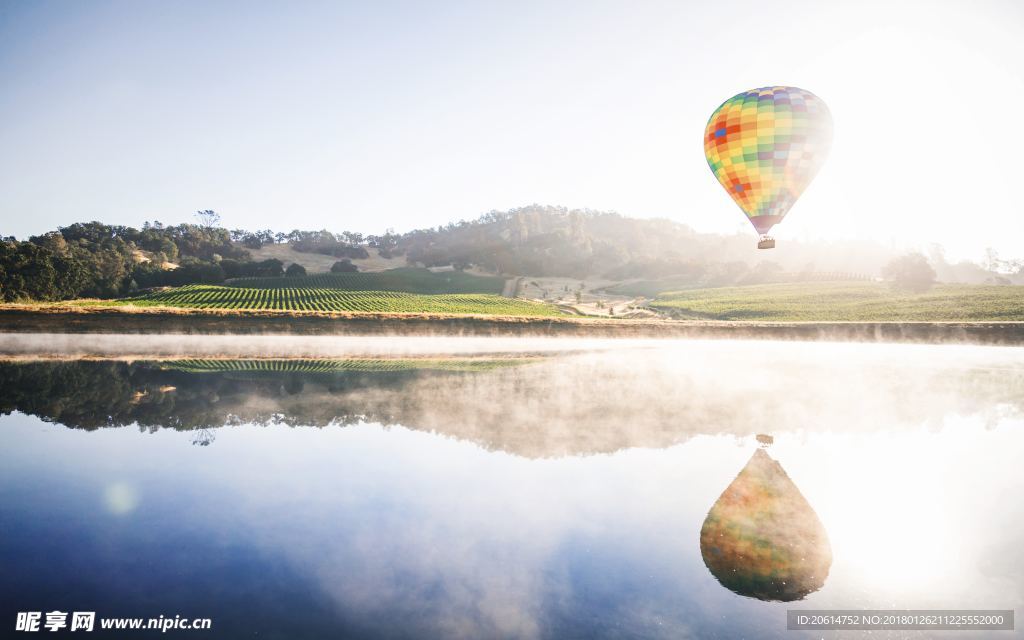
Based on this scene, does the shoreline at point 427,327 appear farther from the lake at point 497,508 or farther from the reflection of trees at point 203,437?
the reflection of trees at point 203,437

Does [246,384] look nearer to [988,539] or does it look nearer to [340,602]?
[340,602]

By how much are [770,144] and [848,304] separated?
173ft

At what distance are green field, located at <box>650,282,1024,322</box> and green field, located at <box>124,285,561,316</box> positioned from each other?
24753 mm

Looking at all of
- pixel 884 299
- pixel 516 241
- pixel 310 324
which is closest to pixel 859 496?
pixel 310 324

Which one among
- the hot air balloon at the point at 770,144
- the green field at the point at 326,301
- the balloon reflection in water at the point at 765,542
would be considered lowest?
the balloon reflection in water at the point at 765,542

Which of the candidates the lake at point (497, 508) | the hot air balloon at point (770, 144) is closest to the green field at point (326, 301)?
the hot air balloon at point (770, 144)

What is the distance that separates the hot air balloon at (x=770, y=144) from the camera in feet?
89.5

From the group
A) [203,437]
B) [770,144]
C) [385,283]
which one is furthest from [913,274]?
[203,437]

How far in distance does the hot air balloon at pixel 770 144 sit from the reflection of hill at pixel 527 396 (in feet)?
29.8

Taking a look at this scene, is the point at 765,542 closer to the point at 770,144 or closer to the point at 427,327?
the point at 770,144

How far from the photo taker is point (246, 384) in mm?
19047

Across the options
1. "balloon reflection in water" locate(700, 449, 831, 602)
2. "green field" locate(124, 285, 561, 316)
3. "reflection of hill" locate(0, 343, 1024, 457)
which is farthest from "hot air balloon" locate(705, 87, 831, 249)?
"green field" locate(124, 285, 561, 316)

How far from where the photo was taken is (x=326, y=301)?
220 feet

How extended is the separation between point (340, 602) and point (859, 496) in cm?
858
